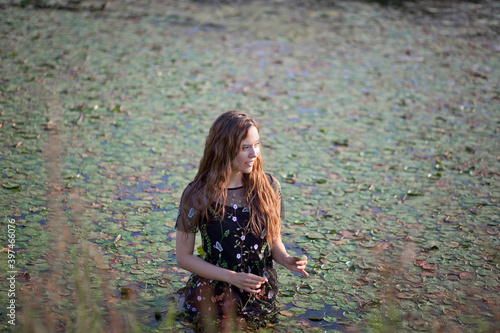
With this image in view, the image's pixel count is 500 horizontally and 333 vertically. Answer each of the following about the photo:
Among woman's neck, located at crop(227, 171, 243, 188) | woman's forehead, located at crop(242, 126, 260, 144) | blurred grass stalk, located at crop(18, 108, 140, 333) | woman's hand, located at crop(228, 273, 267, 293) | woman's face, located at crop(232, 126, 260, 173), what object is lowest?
blurred grass stalk, located at crop(18, 108, 140, 333)

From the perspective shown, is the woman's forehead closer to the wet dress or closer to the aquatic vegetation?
the wet dress

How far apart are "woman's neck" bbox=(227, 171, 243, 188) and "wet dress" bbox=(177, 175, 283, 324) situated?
22 mm

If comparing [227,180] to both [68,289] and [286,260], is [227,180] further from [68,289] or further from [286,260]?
[68,289]

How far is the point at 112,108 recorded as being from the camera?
20.5ft

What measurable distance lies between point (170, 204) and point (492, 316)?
2387 millimetres

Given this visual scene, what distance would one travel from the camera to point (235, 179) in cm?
286

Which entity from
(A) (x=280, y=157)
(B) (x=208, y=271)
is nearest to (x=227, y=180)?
(B) (x=208, y=271)

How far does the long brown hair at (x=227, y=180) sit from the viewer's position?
8.92 ft

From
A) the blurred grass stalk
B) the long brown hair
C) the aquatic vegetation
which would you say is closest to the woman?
the long brown hair

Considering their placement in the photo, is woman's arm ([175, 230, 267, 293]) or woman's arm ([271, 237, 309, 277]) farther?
woman's arm ([271, 237, 309, 277])

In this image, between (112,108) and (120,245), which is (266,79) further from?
(120,245)

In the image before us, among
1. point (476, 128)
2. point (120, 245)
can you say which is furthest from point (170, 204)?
point (476, 128)

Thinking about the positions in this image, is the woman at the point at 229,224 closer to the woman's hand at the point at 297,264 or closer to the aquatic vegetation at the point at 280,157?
the woman's hand at the point at 297,264

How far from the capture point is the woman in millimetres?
2729
